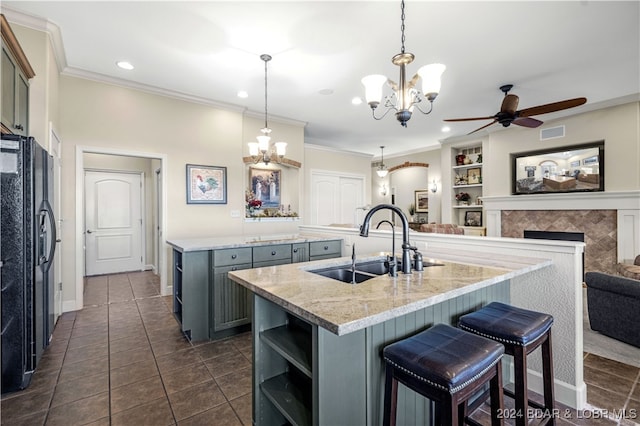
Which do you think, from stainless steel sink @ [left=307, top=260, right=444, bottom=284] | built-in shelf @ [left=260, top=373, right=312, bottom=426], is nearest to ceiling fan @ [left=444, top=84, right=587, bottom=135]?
stainless steel sink @ [left=307, top=260, right=444, bottom=284]

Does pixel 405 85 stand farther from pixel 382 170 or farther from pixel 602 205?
Result: pixel 382 170

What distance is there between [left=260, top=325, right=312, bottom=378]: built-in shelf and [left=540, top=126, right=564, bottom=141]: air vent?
6.07m

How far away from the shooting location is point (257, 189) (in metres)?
5.70

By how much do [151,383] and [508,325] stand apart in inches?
92.4

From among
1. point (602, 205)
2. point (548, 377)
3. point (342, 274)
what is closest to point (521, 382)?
point (548, 377)

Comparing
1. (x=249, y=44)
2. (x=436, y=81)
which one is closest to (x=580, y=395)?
(x=436, y=81)

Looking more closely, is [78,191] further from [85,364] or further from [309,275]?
[309,275]

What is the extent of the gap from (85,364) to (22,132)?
6.34 ft

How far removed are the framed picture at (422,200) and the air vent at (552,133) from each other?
3027 millimetres

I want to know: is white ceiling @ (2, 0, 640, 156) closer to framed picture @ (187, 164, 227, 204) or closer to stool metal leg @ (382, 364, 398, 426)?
framed picture @ (187, 164, 227, 204)

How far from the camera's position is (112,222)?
19.0 feet

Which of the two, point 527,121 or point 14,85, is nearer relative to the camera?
point 14,85

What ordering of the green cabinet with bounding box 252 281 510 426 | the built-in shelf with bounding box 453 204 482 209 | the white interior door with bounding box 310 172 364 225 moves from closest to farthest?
1. the green cabinet with bounding box 252 281 510 426
2. the white interior door with bounding box 310 172 364 225
3. the built-in shelf with bounding box 453 204 482 209

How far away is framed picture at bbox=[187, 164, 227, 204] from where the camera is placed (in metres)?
4.49
